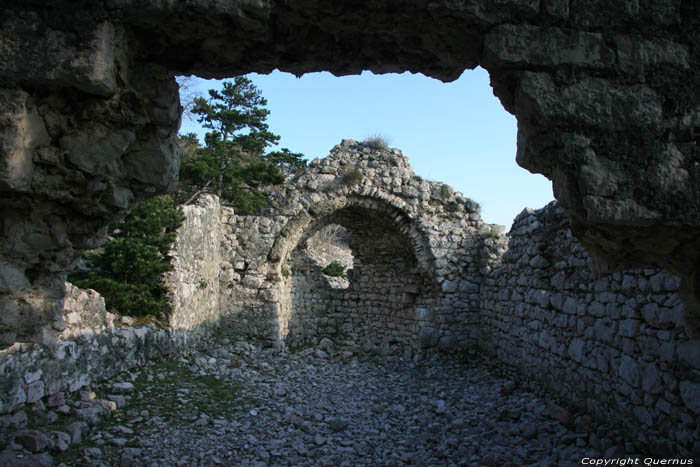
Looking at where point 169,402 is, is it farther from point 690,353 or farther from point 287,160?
point 287,160

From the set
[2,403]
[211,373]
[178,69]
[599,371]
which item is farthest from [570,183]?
[211,373]

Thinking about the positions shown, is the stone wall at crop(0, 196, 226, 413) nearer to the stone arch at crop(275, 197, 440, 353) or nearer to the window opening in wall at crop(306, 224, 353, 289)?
the stone arch at crop(275, 197, 440, 353)

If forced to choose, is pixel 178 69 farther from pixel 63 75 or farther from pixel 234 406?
pixel 234 406

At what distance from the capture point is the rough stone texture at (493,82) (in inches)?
90.4

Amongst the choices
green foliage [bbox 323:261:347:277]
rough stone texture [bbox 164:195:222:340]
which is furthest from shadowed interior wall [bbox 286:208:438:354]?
rough stone texture [bbox 164:195:222:340]

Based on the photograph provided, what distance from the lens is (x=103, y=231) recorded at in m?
3.30

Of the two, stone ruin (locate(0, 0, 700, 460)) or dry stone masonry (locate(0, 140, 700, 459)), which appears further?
dry stone masonry (locate(0, 140, 700, 459))

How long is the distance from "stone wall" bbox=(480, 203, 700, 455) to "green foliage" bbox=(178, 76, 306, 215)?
808 cm

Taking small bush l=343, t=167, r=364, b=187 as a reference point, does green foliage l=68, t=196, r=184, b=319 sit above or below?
below

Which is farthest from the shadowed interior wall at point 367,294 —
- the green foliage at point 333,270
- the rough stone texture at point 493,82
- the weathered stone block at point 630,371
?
the rough stone texture at point 493,82

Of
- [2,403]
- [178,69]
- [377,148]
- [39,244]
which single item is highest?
[377,148]

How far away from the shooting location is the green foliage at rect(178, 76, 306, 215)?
48.9 feet

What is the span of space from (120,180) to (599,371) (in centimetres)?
509

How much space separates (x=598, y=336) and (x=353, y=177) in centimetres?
624
